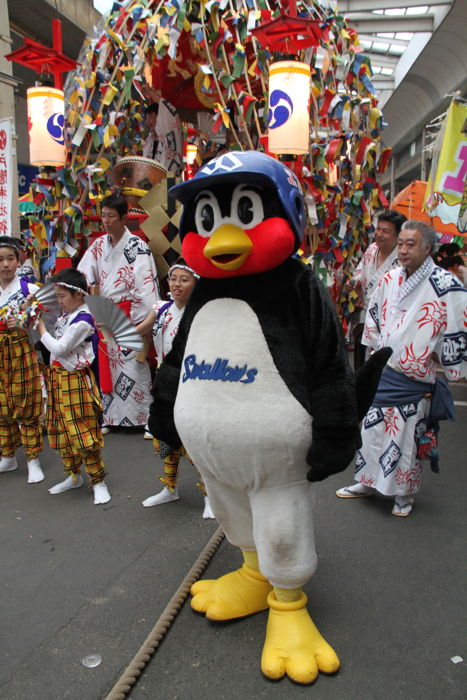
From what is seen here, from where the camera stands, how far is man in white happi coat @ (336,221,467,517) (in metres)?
3.01

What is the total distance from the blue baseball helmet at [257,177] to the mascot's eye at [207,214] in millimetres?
37

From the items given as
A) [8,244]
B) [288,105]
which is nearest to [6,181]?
[8,244]

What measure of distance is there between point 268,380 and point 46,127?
4.23 m

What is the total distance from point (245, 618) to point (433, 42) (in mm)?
13339

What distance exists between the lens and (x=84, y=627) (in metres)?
2.22

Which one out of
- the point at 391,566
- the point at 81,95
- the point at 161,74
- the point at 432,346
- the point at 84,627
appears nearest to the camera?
the point at 84,627

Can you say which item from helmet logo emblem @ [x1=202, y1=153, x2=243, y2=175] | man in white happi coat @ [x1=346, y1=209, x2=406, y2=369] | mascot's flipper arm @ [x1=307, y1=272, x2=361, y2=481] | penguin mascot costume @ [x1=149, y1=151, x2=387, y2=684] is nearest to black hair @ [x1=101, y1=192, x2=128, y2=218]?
man in white happi coat @ [x1=346, y1=209, x2=406, y2=369]

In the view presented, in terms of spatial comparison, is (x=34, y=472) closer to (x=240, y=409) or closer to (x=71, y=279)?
(x=71, y=279)

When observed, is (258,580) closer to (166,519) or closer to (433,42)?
(166,519)

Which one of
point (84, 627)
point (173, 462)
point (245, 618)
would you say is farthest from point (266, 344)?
point (173, 462)

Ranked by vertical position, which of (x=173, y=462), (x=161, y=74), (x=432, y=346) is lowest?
(x=173, y=462)

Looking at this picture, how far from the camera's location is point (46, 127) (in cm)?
498

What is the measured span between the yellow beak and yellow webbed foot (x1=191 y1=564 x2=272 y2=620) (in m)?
1.28

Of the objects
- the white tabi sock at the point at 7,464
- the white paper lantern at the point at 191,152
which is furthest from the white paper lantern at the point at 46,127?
the white tabi sock at the point at 7,464
